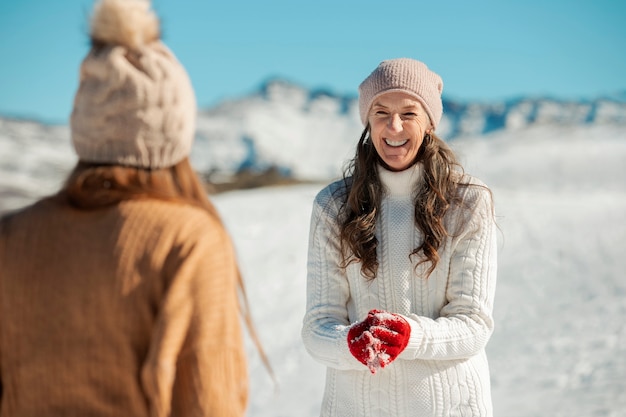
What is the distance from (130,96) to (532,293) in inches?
303

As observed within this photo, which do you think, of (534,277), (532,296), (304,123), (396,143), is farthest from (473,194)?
(304,123)

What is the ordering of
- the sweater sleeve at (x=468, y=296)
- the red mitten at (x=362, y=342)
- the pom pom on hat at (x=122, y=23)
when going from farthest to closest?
the sweater sleeve at (x=468, y=296), the red mitten at (x=362, y=342), the pom pom on hat at (x=122, y=23)

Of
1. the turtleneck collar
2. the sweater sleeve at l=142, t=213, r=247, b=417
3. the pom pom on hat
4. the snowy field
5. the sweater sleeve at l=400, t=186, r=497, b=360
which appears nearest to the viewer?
the sweater sleeve at l=142, t=213, r=247, b=417

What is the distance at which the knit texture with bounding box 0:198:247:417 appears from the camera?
1.66 m

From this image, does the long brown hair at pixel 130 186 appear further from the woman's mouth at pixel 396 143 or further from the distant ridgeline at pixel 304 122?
the distant ridgeline at pixel 304 122

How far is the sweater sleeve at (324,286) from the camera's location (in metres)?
2.65

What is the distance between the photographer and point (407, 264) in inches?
105

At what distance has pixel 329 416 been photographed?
2725 mm

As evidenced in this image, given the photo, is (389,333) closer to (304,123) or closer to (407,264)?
(407,264)

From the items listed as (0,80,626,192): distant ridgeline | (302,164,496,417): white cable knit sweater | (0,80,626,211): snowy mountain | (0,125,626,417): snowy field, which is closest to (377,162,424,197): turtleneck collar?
(302,164,496,417): white cable knit sweater

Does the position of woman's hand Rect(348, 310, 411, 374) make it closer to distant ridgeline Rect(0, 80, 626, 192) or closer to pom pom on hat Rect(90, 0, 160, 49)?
pom pom on hat Rect(90, 0, 160, 49)

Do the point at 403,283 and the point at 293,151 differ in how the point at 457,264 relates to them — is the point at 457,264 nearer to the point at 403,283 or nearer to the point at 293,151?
the point at 403,283

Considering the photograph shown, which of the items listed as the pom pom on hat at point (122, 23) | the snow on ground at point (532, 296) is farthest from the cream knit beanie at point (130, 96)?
the snow on ground at point (532, 296)

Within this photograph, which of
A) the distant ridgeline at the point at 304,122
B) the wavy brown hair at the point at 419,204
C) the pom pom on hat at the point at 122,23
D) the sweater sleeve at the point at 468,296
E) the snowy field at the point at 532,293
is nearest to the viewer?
the pom pom on hat at the point at 122,23
